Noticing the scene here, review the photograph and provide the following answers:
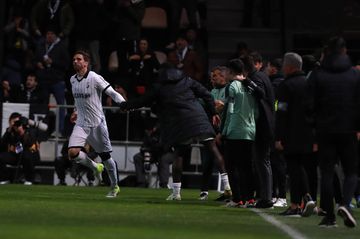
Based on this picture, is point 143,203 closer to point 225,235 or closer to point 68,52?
point 225,235

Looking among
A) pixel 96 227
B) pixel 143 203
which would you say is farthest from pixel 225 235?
pixel 143 203

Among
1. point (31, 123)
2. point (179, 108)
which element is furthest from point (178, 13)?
point (179, 108)

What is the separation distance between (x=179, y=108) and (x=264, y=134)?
1454 millimetres

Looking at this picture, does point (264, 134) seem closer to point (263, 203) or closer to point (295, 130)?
point (263, 203)

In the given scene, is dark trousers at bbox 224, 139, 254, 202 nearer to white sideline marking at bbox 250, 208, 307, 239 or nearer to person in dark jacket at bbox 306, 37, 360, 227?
white sideline marking at bbox 250, 208, 307, 239

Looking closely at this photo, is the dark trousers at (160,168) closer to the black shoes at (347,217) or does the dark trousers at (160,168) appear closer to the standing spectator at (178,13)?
the standing spectator at (178,13)

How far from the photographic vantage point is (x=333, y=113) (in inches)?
538

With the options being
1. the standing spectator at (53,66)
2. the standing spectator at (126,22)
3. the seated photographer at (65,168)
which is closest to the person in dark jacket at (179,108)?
the seated photographer at (65,168)

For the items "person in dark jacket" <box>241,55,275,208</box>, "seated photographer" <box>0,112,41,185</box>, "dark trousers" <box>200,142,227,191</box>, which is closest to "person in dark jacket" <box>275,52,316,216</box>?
"person in dark jacket" <box>241,55,275,208</box>

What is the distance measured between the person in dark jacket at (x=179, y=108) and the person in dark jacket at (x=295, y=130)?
9.14 ft

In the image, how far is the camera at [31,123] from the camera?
27.1m

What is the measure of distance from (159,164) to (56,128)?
260 cm

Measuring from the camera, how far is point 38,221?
13.3m

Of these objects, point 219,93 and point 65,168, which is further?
point 65,168
